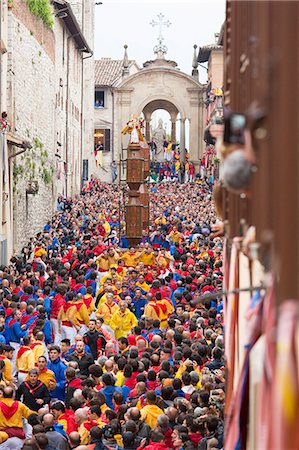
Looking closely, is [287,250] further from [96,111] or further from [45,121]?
[96,111]

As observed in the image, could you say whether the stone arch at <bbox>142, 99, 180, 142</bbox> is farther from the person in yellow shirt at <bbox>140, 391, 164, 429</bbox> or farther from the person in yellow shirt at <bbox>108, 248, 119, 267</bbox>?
the person in yellow shirt at <bbox>140, 391, 164, 429</bbox>

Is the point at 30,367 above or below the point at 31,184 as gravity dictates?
below

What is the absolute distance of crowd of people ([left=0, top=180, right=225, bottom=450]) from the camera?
9414mm

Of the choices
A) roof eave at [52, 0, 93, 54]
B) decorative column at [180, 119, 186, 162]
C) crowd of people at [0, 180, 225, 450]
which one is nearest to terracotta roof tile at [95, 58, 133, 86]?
decorative column at [180, 119, 186, 162]

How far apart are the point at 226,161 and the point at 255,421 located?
1.58m

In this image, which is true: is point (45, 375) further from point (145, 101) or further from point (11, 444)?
point (145, 101)

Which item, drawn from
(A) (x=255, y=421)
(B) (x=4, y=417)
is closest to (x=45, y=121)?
(B) (x=4, y=417)

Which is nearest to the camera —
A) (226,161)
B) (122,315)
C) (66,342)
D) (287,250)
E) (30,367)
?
(287,250)

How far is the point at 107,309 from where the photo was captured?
16.4 meters

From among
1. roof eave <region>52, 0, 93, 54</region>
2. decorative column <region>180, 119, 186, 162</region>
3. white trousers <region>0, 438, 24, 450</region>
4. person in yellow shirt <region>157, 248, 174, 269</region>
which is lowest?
white trousers <region>0, 438, 24, 450</region>

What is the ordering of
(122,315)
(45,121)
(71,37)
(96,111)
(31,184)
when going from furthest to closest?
(96,111) → (71,37) → (45,121) → (31,184) → (122,315)

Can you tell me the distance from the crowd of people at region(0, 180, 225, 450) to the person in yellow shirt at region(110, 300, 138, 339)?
0.6 inches

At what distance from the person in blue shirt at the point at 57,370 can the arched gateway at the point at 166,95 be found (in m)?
57.2

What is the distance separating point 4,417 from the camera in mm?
10336
